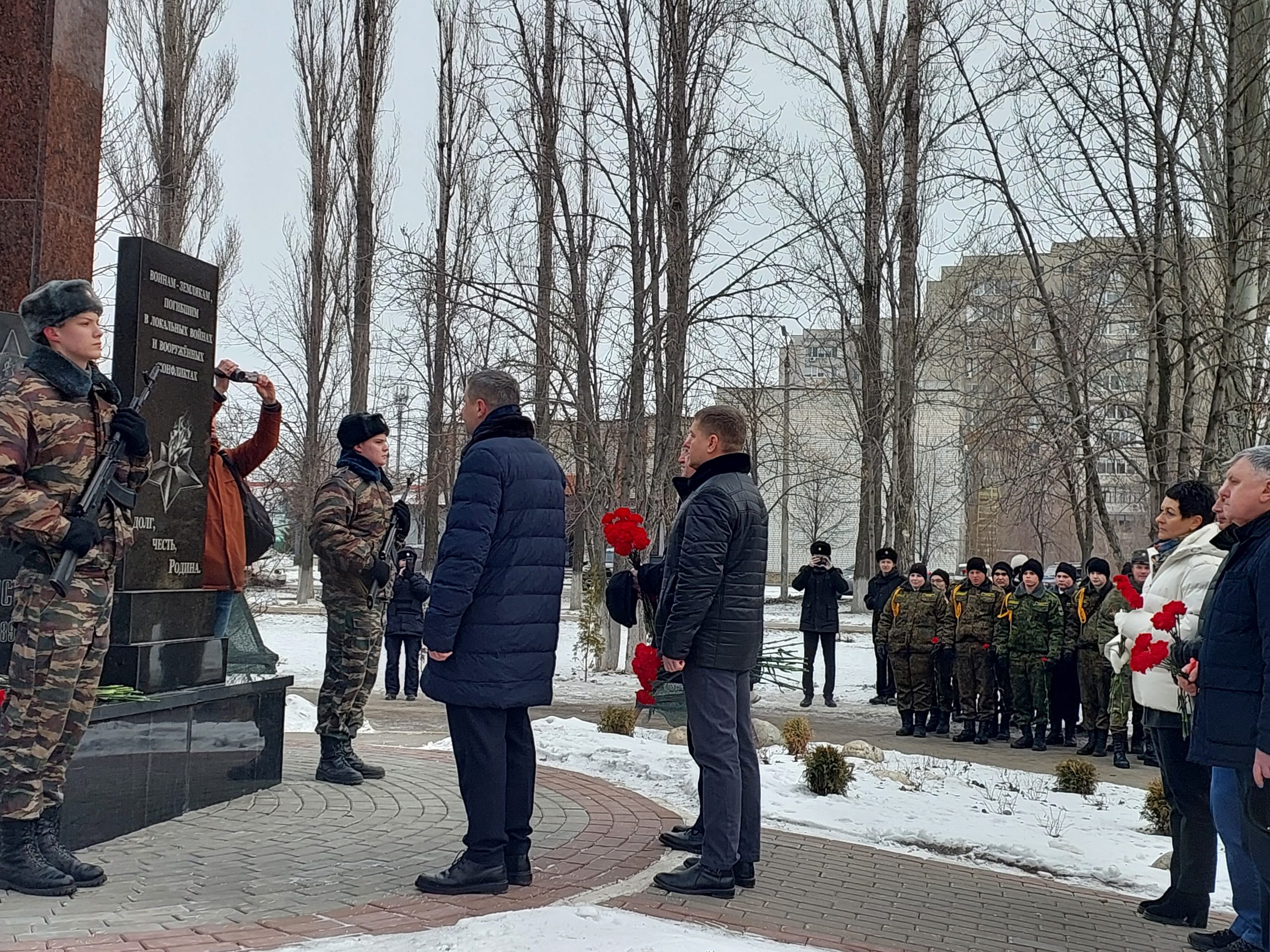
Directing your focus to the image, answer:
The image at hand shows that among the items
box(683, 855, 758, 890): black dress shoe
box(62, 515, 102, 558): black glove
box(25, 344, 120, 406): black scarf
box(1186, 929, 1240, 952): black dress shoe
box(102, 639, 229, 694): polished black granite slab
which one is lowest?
box(1186, 929, 1240, 952): black dress shoe

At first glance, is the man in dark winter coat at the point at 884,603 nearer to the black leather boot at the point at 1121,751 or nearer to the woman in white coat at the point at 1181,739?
the black leather boot at the point at 1121,751

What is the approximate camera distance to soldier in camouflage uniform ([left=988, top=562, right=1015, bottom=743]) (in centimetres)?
1251

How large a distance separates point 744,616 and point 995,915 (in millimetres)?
1789

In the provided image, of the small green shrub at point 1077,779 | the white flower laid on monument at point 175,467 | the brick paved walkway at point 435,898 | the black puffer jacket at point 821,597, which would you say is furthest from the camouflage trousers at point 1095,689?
the white flower laid on monument at point 175,467

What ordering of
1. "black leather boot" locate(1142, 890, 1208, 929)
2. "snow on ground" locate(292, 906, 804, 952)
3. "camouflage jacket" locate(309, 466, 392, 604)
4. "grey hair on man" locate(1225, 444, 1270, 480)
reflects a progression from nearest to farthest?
1. "snow on ground" locate(292, 906, 804, 952)
2. "grey hair on man" locate(1225, 444, 1270, 480)
3. "black leather boot" locate(1142, 890, 1208, 929)
4. "camouflage jacket" locate(309, 466, 392, 604)

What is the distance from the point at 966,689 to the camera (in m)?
12.6

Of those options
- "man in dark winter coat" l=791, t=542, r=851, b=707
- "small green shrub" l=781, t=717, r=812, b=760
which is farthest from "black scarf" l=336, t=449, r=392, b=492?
"man in dark winter coat" l=791, t=542, r=851, b=707

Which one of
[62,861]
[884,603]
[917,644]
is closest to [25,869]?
[62,861]

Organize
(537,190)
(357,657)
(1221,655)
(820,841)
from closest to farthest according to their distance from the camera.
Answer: (1221,655), (820,841), (357,657), (537,190)

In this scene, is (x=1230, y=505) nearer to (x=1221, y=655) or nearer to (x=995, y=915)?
(x=1221, y=655)

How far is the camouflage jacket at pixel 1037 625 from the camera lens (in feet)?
39.5

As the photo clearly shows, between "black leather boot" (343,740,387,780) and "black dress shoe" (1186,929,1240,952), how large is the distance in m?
4.52

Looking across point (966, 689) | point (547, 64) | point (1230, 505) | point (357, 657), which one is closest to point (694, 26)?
point (547, 64)

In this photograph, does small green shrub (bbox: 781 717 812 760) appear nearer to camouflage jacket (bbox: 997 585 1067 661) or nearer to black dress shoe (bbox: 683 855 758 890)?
black dress shoe (bbox: 683 855 758 890)
